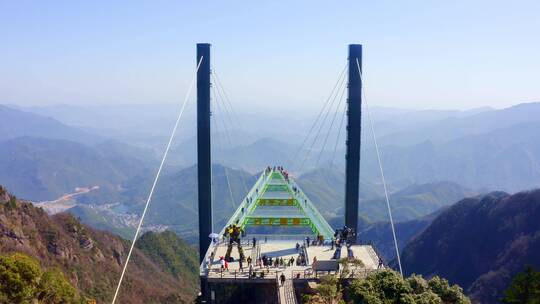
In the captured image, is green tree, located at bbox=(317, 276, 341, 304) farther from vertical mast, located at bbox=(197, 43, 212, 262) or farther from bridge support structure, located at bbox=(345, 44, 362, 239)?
vertical mast, located at bbox=(197, 43, 212, 262)

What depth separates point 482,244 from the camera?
89.1m

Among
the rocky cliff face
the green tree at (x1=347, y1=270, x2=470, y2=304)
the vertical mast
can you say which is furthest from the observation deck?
the rocky cliff face

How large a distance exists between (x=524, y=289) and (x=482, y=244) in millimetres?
79937

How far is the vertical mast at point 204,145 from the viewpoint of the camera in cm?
3009

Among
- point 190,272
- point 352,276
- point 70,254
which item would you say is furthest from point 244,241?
point 190,272

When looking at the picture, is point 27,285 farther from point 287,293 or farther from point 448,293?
point 448,293

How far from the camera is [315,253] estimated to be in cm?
2747

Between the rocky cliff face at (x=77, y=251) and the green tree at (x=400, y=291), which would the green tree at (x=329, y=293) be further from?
the rocky cliff face at (x=77, y=251)

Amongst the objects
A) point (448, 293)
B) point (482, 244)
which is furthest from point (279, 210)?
point (482, 244)

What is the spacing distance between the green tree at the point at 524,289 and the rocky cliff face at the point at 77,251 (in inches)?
1946

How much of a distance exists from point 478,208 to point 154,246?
68.5 m

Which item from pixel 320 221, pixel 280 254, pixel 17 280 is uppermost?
pixel 320 221

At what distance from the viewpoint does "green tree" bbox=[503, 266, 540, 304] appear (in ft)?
53.0

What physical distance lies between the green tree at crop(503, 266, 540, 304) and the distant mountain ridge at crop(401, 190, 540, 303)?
54.1m
